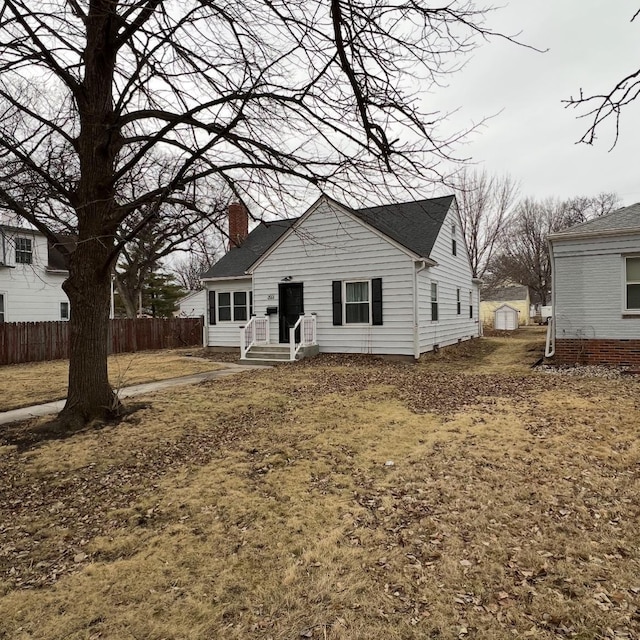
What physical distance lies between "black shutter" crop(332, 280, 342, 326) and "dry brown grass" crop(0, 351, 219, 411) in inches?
156

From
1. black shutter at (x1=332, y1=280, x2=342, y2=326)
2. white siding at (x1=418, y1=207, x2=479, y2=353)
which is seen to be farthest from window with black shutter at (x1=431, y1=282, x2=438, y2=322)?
black shutter at (x1=332, y1=280, x2=342, y2=326)

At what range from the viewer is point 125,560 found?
3.10 meters

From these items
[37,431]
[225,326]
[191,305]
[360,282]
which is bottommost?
[37,431]

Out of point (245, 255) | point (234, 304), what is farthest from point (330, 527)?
point (245, 255)

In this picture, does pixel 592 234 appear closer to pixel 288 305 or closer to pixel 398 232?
pixel 398 232

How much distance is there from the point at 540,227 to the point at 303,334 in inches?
Result: 1334

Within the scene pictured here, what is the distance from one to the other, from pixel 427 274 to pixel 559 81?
9381 mm

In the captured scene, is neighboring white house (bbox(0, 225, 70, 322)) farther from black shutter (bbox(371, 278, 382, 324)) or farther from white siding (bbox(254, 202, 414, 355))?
black shutter (bbox(371, 278, 382, 324))

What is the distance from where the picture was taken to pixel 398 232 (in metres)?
14.3

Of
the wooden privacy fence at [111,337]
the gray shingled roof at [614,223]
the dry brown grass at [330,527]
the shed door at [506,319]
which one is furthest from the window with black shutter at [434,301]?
the shed door at [506,319]

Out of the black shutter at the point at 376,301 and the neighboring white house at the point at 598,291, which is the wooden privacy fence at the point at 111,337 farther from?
the neighboring white house at the point at 598,291

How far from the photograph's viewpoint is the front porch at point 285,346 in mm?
13000

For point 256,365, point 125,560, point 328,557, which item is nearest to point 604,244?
point 256,365

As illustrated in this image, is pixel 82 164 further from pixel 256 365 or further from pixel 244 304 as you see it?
pixel 244 304
